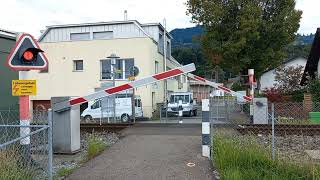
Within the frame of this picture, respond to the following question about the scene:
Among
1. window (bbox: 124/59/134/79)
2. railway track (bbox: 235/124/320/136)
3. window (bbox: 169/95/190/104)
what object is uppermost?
window (bbox: 124/59/134/79)

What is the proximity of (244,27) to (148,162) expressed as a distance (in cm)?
2277

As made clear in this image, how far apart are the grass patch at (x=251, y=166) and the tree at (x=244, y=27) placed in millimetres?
22305

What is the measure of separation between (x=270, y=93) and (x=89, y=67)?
1435 centimetres

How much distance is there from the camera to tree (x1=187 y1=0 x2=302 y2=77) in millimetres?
30641

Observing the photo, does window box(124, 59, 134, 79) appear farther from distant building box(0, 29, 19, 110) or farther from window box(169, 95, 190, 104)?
distant building box(0, 29, 19, 110)

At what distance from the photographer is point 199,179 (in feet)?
25.0

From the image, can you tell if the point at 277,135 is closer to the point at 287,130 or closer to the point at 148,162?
the point at 287,130

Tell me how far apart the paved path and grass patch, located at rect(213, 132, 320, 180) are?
0.35 meters

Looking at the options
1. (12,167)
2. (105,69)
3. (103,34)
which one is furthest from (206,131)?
(103,34)

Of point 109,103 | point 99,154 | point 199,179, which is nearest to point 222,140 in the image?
point 199,179

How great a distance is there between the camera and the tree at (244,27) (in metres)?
30.6

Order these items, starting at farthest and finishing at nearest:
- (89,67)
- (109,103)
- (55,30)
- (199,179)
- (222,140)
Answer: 1. (55,30)
2. (89,67)
3. (109,103)
4. (222,140)
5. (199,179)

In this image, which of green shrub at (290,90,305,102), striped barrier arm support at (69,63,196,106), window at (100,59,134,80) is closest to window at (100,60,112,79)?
window at (100,59,134,80)

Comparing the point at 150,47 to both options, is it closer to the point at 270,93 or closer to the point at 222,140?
the point at 270,93
